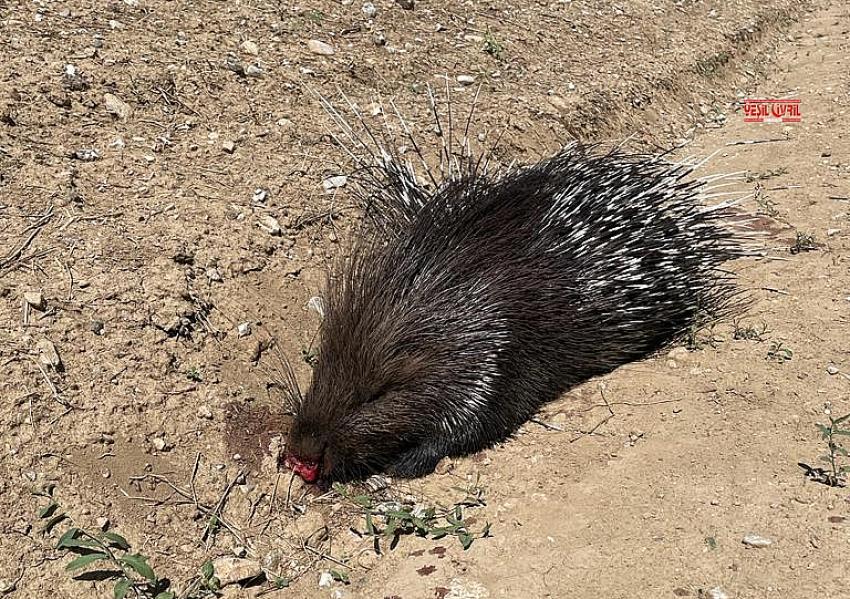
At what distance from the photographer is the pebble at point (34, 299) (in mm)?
2544

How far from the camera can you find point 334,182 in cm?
361

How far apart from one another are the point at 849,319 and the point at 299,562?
8.06ft

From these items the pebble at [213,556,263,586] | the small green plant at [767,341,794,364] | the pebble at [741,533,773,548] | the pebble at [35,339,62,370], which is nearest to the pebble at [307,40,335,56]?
the pebble at [35,339,62,370]

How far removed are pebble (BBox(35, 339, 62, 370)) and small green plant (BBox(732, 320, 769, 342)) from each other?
2.65m

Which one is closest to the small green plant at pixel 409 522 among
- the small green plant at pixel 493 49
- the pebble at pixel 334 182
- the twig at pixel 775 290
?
the pebble at pixel 334 182

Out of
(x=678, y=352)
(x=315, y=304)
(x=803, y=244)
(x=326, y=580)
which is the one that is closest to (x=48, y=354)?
(x=315, y=304)

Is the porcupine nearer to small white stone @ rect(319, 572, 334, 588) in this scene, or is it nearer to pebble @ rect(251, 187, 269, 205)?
small white stone @ rect(319, 572, 334, 588)

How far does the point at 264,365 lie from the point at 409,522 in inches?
34.8

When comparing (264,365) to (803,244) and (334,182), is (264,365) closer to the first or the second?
(334,182)

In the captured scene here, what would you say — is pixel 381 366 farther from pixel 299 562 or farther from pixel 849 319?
pixel 849 319

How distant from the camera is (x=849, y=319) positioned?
3.15 meters

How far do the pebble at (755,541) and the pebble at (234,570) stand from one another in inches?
56.2

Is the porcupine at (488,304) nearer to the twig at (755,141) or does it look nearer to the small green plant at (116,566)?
the small green plant at (116,566)

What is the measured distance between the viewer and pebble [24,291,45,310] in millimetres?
2544
